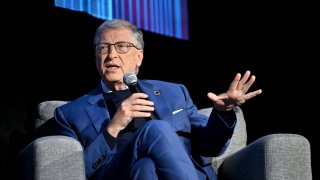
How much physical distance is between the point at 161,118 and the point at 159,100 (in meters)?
0.10

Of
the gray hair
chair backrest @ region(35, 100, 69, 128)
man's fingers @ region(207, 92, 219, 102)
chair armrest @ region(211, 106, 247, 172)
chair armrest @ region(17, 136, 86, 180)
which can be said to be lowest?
chair armrest @ region(211, 106, 247, 172)

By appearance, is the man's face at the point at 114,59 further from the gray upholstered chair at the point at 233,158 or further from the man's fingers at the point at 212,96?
the man's fingers at the point at 212,96

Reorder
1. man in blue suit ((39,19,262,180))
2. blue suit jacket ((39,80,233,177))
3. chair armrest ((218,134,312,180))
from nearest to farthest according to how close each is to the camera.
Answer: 1. man in blue suit ((39,19,262,180))
2. chair armrest ((218,134,312,180))
3. blue suit jacket ((39,80,233,177))

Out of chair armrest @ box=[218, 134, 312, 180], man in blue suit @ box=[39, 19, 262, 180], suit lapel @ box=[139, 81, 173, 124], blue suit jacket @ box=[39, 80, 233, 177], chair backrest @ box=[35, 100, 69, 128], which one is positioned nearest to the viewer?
man in blue suit @ box=[39, 19, 262, 180]

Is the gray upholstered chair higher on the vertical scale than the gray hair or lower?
lower

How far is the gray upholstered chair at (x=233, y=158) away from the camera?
5.63ft

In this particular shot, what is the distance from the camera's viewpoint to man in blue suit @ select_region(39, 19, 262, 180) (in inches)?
67.0

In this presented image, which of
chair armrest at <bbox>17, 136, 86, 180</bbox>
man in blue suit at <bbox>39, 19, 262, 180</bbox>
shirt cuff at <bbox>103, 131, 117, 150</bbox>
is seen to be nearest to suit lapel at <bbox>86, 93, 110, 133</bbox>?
man in blue suit at <bbox>39, 19, 262, 180</bbox>

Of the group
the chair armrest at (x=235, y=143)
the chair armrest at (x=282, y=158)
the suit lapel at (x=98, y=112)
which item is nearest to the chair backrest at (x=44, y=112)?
the suit lapel at (x=98, y=112)

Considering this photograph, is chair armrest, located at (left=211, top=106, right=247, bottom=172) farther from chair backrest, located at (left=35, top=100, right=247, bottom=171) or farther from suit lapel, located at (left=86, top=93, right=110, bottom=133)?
suit lapel, located at (left=86, top=93, right=110, bottom=133)

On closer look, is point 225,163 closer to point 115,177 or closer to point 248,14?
point 115,177

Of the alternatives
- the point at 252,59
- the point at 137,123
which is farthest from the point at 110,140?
the point at 252,59

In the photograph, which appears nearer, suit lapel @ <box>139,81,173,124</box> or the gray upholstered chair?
the gray upholstered chair

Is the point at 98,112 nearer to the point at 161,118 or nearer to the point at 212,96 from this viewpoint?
the point at 161,118
